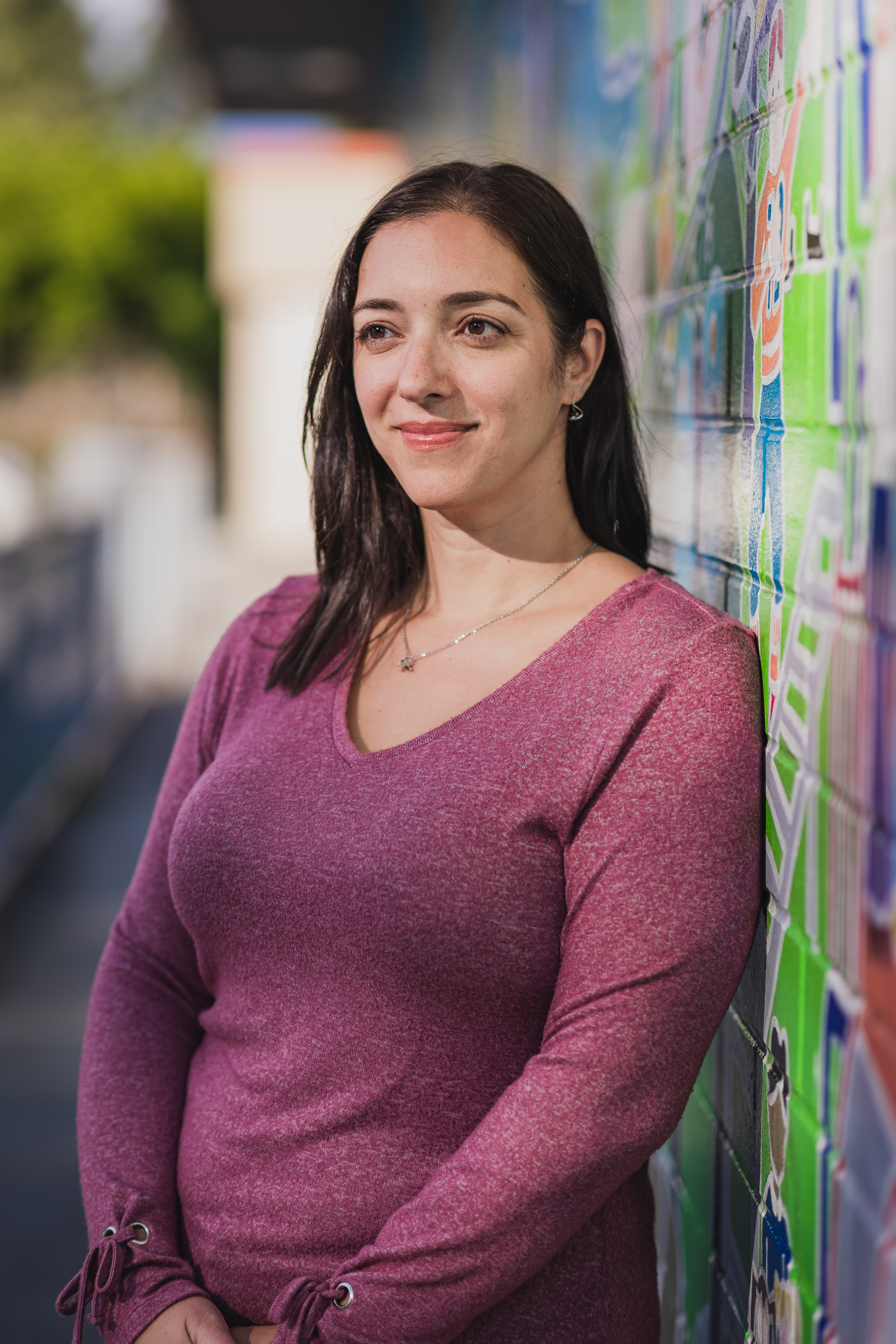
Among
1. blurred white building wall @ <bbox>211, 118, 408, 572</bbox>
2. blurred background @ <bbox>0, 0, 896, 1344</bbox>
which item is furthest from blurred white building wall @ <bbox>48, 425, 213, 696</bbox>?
blurred white building wall @ <bbox>211, 118, 408, 572</bbox>

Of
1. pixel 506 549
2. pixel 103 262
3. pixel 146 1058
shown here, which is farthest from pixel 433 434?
pixel 103 262

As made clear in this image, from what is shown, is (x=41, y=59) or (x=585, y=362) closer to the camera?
(x=585, y=362)

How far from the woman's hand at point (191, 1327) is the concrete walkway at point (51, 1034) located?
0.36 metres

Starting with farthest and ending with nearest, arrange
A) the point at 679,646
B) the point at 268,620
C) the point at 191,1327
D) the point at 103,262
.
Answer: the point at 103,262 < the point at 268,620 < the point at 191,1327 < the point at 679,646

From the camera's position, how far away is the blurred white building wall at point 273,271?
13.1m

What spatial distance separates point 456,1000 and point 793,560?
59 centimetres

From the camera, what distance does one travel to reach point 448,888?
151cm

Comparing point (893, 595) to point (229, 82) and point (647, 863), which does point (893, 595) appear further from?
point (229, 82)

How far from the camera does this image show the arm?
1.40 metres

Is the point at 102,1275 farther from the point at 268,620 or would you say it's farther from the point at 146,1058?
the point at 268,620

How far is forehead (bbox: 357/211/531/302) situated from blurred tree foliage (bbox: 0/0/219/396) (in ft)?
68.4

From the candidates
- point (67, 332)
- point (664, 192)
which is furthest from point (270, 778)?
point (67, 332)

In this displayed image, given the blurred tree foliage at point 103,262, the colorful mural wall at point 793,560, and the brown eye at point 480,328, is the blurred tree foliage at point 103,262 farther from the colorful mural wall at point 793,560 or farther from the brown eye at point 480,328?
the brown eye at point 480,328

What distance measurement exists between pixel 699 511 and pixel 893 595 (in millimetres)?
902
